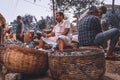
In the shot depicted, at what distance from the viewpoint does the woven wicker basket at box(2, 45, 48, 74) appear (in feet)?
18.6

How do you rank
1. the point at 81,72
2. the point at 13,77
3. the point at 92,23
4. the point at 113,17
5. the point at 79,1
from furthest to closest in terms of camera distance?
the point at 79,1
the point at 113,17
the point at 92,23
the point at 13,77
the point at 81,72

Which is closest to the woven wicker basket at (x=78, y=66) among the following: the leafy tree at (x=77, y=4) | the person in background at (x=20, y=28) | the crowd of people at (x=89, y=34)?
the crowd of people at (x=89, y=34)

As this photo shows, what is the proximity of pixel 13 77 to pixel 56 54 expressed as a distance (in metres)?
0.90

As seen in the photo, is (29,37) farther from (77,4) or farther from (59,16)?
(77,4)

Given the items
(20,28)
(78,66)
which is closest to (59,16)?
(78,66)

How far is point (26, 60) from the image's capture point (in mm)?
5676

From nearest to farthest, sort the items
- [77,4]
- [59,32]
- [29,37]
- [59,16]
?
[59,16], [59,32], [29,37], [77,4]

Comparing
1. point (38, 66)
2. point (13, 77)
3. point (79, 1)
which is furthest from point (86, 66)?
point (79, 1)

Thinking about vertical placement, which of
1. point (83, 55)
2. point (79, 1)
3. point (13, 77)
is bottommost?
point (13, 77)

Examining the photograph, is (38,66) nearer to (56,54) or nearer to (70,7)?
(56,54)

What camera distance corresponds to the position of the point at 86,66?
5254 millimetres

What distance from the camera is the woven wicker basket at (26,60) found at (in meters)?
5.68

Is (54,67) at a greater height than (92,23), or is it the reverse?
(92,23)

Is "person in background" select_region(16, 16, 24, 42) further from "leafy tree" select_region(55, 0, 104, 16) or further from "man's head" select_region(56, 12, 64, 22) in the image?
"leafy tree" select_region(55, 0, 104, 16)
